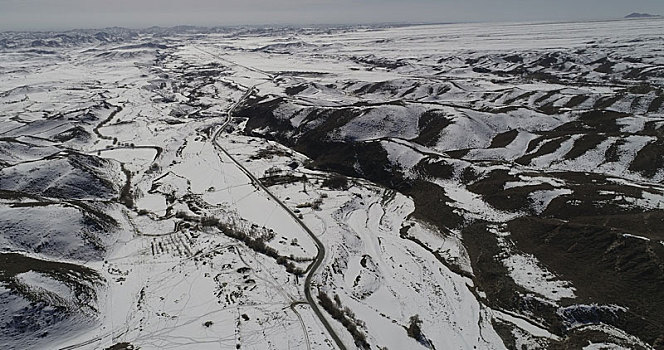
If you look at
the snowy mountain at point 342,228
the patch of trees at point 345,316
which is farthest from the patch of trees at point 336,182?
the patch of trees at point 345,316

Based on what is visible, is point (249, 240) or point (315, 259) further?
point (249, 240)

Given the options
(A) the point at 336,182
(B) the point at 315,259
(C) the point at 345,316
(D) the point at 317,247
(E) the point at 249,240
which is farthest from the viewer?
(A) the point at 336,182

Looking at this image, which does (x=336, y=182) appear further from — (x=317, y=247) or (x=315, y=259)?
(x=315, y=259)

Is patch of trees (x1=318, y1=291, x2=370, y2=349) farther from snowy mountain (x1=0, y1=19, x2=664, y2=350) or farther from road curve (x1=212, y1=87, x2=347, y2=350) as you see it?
road curve (x1=212, y1=87, x2=347, y2=350)

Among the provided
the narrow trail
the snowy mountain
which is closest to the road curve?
the narrow trail

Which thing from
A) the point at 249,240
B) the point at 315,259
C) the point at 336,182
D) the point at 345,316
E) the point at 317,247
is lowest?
the point at 345,316

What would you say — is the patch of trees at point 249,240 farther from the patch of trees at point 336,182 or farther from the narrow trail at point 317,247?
the patch of trees at point 336,182

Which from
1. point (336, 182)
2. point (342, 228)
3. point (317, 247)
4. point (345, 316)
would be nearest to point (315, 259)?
point (317, 247)

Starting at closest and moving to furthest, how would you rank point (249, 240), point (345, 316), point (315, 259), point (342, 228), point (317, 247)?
point (345, 316), point (315, 259), point (317, 247), point (249, 240), point (342, 228)
